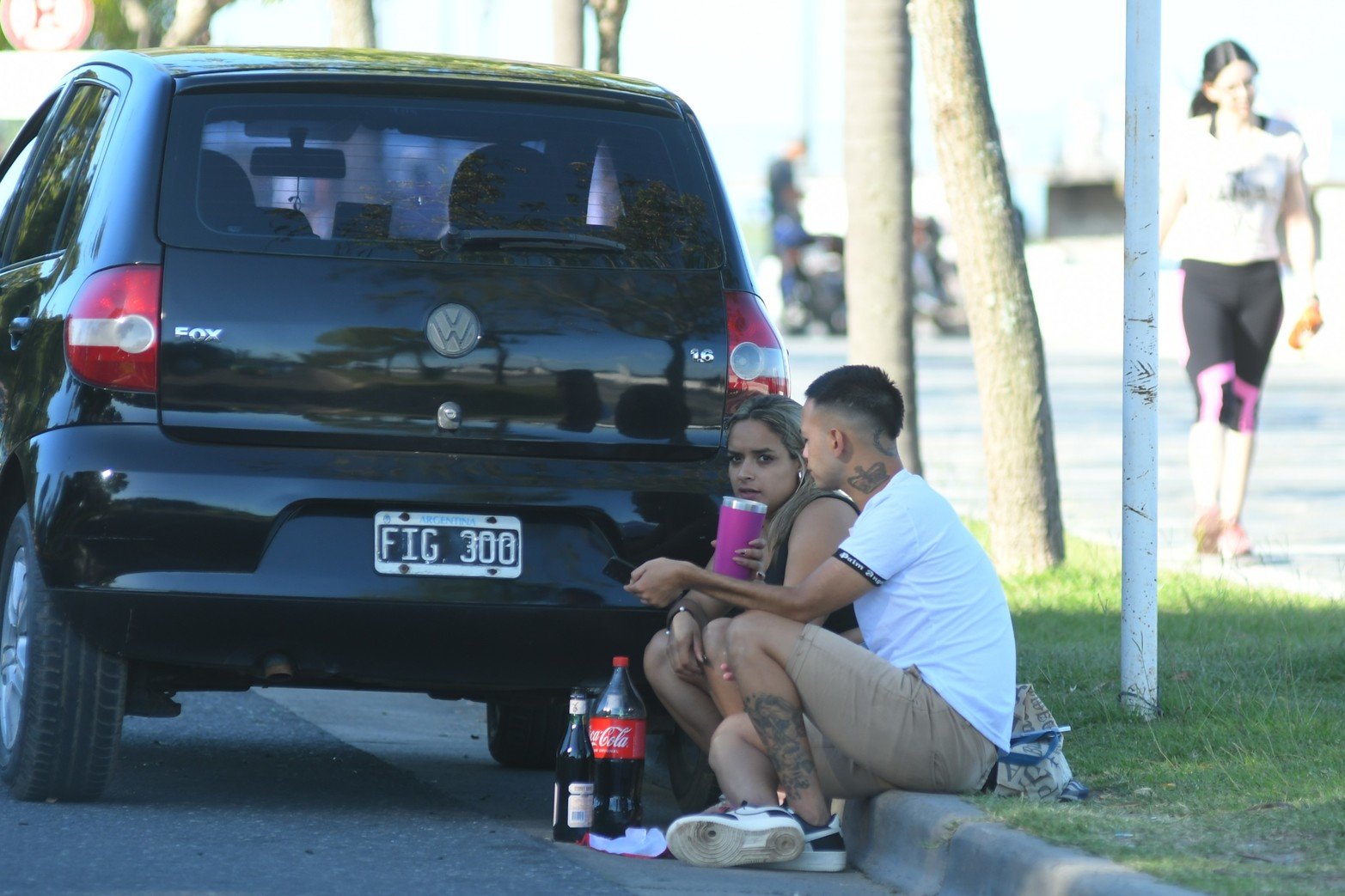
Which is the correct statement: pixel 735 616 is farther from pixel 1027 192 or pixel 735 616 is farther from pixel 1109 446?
pixel 1027 192

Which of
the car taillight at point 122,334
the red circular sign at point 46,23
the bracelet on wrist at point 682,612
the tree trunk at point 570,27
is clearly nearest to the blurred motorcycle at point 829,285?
the tree trunk at point 570,27

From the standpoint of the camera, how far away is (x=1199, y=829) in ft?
15.4

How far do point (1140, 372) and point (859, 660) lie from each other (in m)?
1.46

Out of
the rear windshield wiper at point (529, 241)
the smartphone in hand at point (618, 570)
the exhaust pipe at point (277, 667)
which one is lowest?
the exhaust pipe at point (277, 667)

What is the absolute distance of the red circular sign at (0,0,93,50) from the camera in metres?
13.0

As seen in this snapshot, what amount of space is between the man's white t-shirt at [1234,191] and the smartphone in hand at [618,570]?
5.48 metres

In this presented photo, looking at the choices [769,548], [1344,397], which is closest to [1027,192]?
[1344,397]

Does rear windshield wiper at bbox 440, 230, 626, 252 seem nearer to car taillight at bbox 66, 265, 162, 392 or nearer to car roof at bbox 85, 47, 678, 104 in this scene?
car roof at bbox 85, 47, 678, 104

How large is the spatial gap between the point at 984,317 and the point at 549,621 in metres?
4.38

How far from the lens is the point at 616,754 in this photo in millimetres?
5141

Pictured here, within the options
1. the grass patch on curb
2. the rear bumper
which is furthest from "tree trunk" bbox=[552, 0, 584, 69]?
the rear bumper

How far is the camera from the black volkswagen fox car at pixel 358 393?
495 centimetres

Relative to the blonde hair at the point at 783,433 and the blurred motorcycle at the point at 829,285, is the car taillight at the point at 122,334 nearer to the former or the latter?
the blonde hair at the point at 783,433

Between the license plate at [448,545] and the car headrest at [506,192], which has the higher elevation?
the car headrest at [506,192]
